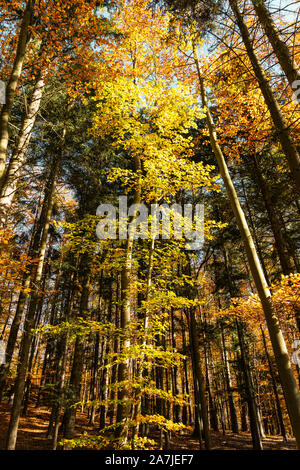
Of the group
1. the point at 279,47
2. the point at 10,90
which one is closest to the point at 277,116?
the point at 279,47

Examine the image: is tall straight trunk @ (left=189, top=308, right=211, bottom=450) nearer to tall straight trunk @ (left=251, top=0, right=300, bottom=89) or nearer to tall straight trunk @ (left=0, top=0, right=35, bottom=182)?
tall straight trunk @ (left=251, top=0, right=300, bottom=89)

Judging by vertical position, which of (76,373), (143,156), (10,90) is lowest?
(76,373)

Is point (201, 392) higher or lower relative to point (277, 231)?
lower

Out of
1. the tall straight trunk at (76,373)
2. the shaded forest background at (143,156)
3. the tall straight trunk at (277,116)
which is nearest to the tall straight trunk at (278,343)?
the shaded forest background at (143,156)

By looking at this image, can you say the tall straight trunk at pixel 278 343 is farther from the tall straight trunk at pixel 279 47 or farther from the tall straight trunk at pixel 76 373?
the tall straight trunk at pixel 76 373

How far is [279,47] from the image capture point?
430 centimetres

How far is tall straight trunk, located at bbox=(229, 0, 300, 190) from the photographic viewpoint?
3.93 metres

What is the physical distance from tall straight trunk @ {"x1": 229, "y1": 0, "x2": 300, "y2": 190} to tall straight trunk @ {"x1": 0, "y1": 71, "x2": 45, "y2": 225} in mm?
4196

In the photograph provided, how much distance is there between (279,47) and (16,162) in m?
5.70

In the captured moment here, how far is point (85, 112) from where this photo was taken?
10.5m

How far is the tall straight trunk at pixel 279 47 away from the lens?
4.10 m

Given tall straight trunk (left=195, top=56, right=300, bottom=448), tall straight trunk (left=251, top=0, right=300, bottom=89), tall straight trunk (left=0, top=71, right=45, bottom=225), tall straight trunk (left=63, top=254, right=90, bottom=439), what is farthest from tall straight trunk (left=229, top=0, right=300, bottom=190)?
tall straight trunk (left=63, top=254, right=90, bottom=439)

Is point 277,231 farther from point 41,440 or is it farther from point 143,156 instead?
point 41,440

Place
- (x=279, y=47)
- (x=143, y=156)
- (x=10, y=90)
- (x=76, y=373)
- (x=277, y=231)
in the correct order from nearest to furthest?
1. (x=10, y=90)
2. (x=279, y=47)
3. (x=143, y=156)
4. (x=277, y=231)
5. (x=76, y=373)
